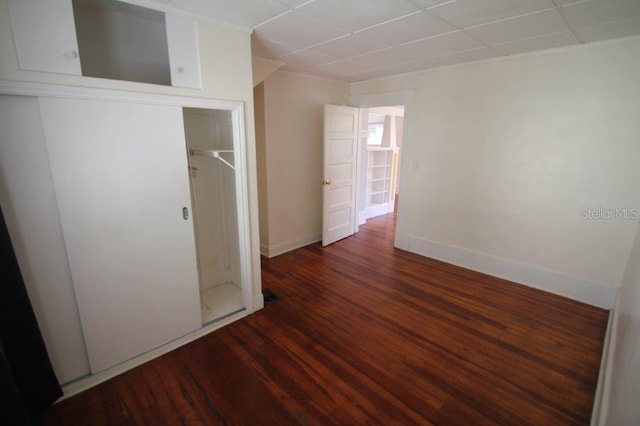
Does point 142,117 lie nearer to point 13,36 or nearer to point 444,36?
point 13,36

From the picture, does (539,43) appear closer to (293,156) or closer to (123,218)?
(293,156)

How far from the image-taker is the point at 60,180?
5.65 feet

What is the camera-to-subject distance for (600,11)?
2.01m

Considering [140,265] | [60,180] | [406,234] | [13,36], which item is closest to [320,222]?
[406,234]

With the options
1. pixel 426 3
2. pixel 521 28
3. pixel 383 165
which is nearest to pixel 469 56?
pixel 521 28

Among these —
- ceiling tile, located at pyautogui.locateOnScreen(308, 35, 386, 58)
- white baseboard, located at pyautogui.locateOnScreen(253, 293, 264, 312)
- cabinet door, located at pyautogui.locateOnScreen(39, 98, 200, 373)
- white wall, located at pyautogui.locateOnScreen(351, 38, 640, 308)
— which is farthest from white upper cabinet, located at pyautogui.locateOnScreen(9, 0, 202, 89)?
white wall, located at pyautogui.locateOnScreen(351, 38, 640, 308)

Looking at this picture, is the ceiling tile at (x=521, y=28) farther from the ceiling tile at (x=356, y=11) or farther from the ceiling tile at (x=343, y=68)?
the ceiling tile at (x=343, y=68)

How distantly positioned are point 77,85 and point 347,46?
216 centimetres

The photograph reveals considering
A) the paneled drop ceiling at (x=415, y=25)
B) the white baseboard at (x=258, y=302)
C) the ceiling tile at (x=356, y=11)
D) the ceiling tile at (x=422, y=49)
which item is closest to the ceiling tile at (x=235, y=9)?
the paneled drop ceiling at (x=415, y=25)

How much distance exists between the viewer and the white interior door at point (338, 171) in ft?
14.1

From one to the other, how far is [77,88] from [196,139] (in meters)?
1.15

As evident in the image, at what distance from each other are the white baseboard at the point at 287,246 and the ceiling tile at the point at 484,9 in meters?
3.24

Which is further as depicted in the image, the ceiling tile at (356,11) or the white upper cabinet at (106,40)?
the ceiling tile at (356,11)

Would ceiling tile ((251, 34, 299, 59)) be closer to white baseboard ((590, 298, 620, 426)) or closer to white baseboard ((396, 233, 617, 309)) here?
white baseboard ((396, 233, 617, 309))
